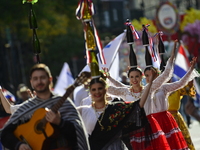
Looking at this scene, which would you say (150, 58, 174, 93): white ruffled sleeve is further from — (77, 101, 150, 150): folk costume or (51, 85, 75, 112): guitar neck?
(51, 85, 75, 112): guitar neck

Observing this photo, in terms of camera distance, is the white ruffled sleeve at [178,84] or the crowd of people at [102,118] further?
the white ruffled sleeve at [178,84]

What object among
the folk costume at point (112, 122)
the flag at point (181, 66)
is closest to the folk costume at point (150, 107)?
the folk costume at point (112, 122)

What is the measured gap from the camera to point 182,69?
13812mm

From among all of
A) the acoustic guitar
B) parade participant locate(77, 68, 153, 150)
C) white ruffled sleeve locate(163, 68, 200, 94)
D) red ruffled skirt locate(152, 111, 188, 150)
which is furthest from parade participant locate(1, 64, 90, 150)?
white ruffled sleeve locate(163, 68, 200, 94)

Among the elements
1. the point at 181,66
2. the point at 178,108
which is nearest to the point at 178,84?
the point at 178,108

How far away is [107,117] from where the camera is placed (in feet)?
23.4

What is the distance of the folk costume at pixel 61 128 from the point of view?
583 cm

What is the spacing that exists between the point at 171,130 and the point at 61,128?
3.56 meters

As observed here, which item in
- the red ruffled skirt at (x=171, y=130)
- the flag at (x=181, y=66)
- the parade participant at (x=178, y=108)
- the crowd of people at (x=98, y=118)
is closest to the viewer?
the crowd of people at (x=98, y=118)

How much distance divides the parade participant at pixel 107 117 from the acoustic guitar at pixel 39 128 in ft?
4.00

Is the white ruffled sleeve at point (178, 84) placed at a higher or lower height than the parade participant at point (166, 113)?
higher

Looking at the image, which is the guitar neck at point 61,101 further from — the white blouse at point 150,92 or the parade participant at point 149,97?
the white blouse at point 150,92

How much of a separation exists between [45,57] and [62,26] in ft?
8.06

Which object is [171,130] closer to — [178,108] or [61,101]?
[178,108]
